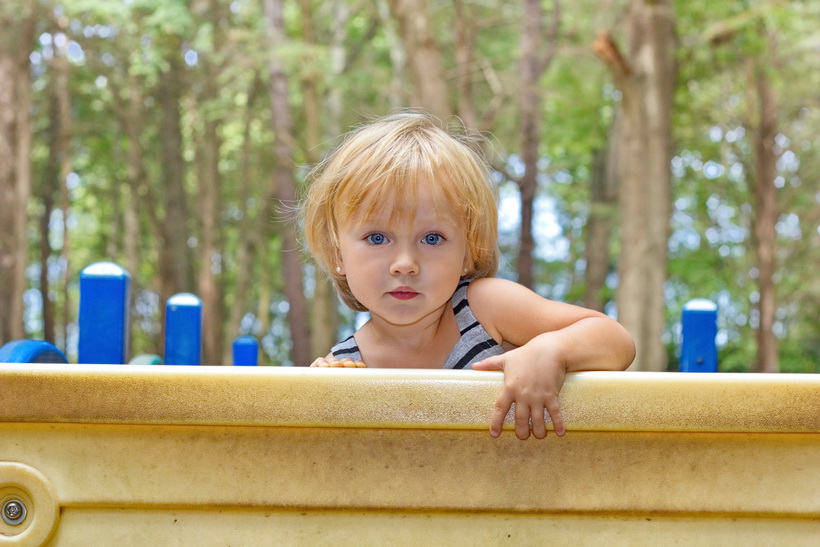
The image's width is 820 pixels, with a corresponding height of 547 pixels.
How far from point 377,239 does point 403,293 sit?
107 mm

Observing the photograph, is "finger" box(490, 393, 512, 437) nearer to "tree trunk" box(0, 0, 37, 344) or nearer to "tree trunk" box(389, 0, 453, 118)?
"tree trunk" box(389, 0, 453, 118)

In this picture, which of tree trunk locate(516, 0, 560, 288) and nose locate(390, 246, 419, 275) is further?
tree trunk locate(516, 0, 560, 288)

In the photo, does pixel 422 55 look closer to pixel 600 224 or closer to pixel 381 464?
pixel 600 224

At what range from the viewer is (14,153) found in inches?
596

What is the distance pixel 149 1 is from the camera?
526 inches

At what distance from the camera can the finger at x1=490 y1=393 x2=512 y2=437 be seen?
3.76ft

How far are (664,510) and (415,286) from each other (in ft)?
2.16

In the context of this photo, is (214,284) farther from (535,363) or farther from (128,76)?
(535,363)

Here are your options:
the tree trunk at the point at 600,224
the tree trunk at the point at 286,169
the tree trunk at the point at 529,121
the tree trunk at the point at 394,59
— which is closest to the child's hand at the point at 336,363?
the tree trunk at the point at 529,121

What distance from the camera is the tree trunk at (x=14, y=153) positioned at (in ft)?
45.6

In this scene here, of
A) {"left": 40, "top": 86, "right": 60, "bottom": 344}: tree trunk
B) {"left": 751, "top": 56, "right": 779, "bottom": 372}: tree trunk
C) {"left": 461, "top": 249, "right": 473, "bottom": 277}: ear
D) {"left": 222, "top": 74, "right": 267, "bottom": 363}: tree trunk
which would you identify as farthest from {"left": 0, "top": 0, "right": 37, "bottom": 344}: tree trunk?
{"left": 461, "top": 249, "right": 473, "bottom": 277}: ear

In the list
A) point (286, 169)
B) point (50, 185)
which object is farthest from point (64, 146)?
point (286, 169)

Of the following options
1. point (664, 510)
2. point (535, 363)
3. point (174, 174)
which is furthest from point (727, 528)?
point (174, 174)

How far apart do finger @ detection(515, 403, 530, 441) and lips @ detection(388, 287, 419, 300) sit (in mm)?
586
